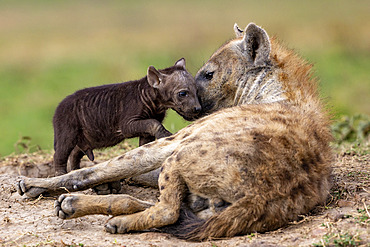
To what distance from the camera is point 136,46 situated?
15.7m

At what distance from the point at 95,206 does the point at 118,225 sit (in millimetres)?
204

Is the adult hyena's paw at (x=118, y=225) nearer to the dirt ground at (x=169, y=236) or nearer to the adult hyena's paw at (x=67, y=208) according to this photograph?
the dirt ground at (x=169, y=236)

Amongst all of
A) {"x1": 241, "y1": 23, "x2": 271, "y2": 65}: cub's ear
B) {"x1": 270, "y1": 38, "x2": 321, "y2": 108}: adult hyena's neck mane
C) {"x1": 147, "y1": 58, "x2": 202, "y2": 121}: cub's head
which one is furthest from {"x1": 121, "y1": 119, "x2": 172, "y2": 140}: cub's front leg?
{"x1": 270, "y1": 38, "x2": 321, "y2": 108}: adult hyena's neck mane

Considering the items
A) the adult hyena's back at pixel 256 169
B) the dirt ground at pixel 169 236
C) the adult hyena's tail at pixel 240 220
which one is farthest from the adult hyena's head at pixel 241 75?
the adult hyena's tail at pixel 240 220

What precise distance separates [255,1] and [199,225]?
915 inches

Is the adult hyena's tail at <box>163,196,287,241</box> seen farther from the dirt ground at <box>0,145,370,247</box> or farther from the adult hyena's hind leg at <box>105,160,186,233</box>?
the adult hyena's hind leg at <box>105,160,186,233</box>

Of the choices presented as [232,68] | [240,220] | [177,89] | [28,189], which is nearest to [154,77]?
[177,89]

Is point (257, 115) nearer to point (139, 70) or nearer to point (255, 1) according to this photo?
point (139, 70)

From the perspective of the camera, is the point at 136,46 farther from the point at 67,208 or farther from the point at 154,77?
the point at 67,208

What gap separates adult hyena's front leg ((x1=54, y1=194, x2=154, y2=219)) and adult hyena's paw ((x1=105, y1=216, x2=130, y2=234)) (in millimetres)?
92

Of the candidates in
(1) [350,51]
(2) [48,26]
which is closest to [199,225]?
(1) [350,51]

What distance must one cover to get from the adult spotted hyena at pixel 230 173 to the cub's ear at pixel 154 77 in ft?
3.26

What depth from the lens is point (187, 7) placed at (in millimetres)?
24625

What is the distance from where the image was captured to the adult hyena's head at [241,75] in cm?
443
